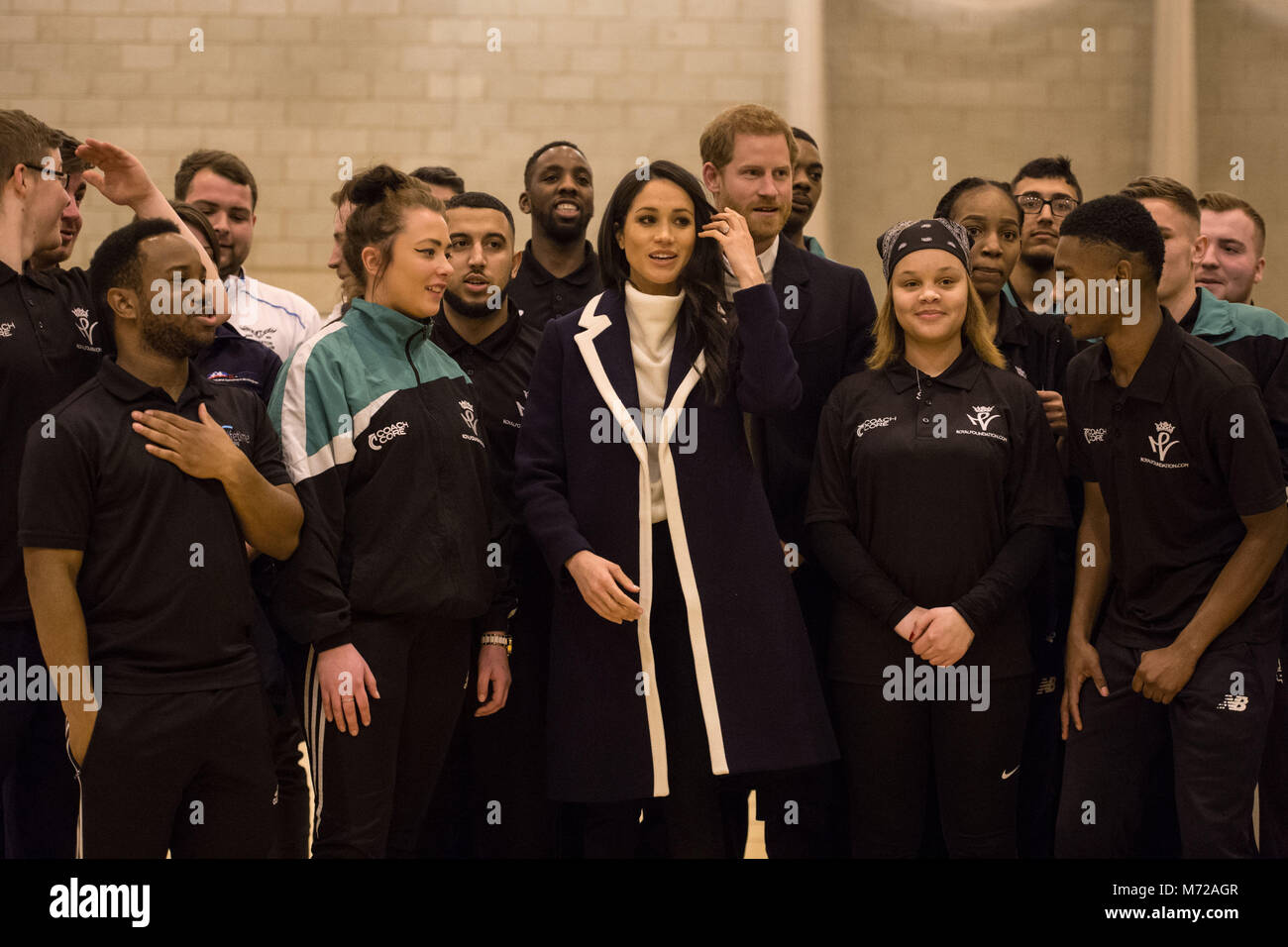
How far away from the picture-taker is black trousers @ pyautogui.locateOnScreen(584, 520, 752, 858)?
277 cm

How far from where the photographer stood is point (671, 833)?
110 inches

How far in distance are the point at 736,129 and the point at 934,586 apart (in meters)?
1.41

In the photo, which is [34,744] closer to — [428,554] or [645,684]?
[428,554]

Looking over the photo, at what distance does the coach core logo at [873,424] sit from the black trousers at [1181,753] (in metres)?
0.76

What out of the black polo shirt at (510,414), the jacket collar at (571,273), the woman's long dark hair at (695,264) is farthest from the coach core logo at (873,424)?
the jacket collar at (571,273)

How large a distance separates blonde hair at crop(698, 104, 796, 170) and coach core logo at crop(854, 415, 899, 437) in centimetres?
90

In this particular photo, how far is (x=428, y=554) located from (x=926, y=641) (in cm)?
119

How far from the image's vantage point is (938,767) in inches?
114

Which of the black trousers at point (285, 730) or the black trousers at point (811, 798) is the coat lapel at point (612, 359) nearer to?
the black trousers at point (811, 798)
